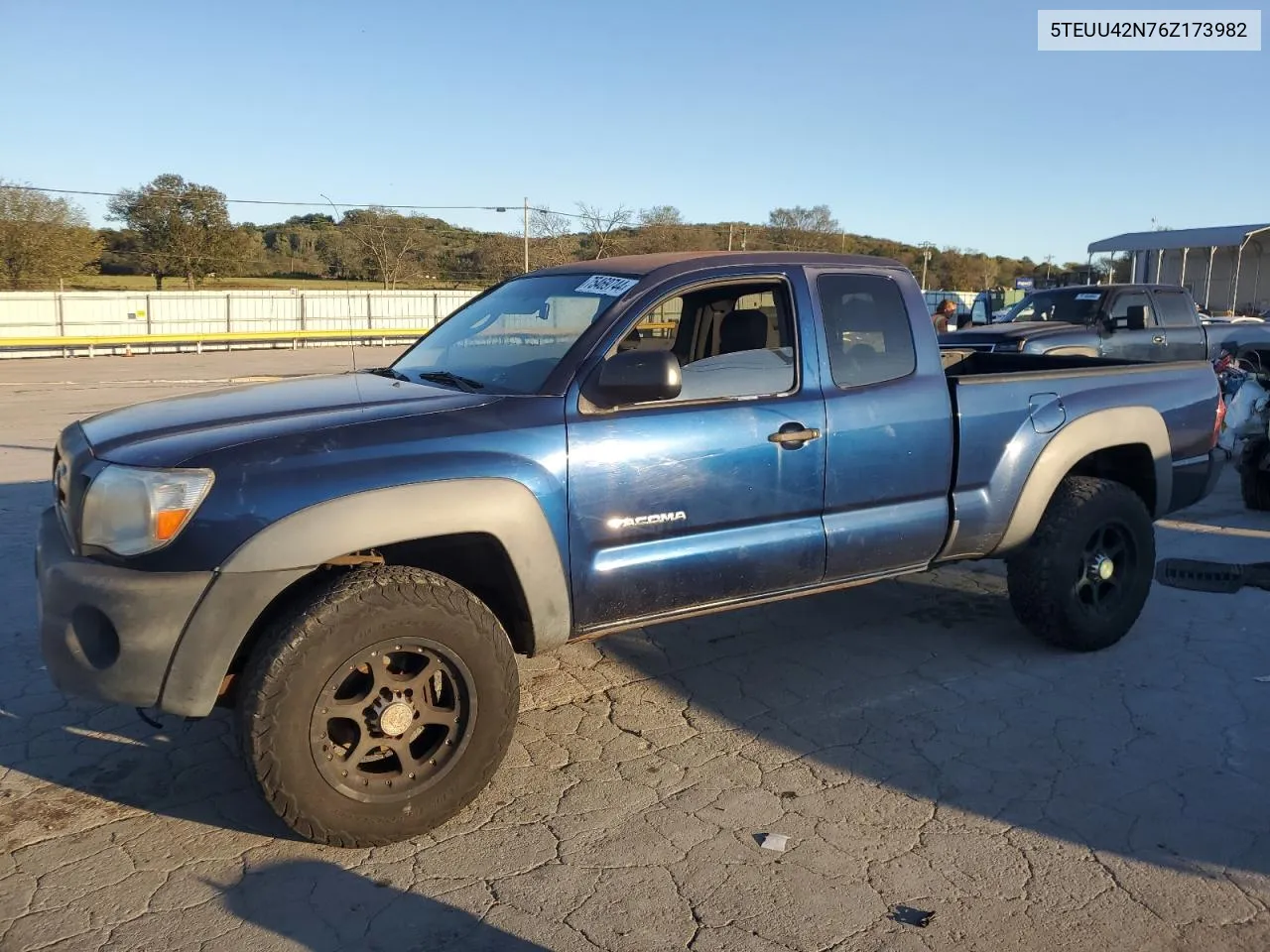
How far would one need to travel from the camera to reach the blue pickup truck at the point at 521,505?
3.03m

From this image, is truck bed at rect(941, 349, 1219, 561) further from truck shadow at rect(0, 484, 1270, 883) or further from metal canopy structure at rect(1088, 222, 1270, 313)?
metal canopy structure at rect(1088, 222, 1270, 313)

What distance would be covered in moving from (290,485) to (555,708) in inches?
72.3

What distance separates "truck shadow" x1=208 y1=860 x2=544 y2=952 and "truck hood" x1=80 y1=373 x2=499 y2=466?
130 centimetres

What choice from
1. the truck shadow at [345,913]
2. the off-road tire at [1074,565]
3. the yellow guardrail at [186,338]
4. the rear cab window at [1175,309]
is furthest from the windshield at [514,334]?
the yellow guardrail at [186,338]

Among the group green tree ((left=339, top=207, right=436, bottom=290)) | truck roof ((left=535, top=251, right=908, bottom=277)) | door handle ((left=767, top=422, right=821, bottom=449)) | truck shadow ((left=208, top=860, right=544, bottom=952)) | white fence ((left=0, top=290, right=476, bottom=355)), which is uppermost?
green tree ((left=339, top=207, right=436, bottom=290))

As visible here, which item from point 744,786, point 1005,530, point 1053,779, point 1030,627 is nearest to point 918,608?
point 1030,627

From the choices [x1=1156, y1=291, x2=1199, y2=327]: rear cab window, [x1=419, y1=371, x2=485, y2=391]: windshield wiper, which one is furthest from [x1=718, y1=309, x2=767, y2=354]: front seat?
[x1=1156, y1=291, x2=1199, y2=327]: rear cab window

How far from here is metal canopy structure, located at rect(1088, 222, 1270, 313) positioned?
29.2 meters

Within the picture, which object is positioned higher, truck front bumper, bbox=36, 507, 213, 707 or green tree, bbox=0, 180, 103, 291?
green tree, bbox=0, 180, 103, 291

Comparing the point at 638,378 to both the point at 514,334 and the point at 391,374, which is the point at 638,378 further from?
the point at 391,374

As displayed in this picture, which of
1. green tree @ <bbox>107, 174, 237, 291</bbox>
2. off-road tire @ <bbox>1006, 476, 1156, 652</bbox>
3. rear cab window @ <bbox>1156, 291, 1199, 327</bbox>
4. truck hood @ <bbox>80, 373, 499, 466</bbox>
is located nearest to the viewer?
truck hood @ <bbox>80, 373, 499, 466</bbox>

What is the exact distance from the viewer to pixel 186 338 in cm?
2733

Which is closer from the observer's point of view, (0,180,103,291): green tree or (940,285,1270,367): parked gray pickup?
(940,285,1270,367): parked gray pickup

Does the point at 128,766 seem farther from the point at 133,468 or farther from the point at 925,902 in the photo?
the point at 925,902
